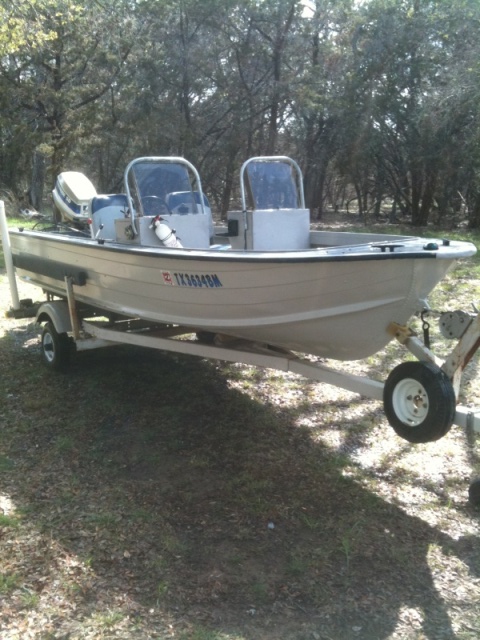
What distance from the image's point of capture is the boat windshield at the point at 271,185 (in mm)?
5043

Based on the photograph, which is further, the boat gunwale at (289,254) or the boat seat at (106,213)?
the boat seat at (106,213)

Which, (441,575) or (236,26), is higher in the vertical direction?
(236,26)

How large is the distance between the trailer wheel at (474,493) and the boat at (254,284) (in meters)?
0.58

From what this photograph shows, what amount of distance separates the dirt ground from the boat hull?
0.85m

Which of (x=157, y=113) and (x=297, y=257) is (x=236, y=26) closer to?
(x=157, y=113)

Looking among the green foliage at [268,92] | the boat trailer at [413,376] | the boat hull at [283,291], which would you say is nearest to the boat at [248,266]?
the boat hull at [283,291]

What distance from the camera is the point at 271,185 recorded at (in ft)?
16.9

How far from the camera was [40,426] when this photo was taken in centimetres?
465

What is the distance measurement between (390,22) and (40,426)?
18017mm

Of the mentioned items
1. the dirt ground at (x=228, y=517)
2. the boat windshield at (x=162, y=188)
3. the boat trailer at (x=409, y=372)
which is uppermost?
the boat windshield at (x=162, y=188)

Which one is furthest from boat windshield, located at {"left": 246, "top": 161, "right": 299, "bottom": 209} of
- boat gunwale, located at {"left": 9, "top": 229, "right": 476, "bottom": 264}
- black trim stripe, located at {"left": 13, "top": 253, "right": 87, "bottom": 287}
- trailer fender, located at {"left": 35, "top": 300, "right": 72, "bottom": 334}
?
trailer fender, located at {"left": 35, "top": 300, "right": 72, "bottom": 334}

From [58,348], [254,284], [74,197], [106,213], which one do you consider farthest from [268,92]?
[254,284]

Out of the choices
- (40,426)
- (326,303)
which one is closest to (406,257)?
(326,303)

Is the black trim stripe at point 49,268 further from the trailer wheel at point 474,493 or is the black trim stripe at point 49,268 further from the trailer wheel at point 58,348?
the trailer wheel at point 474,493
